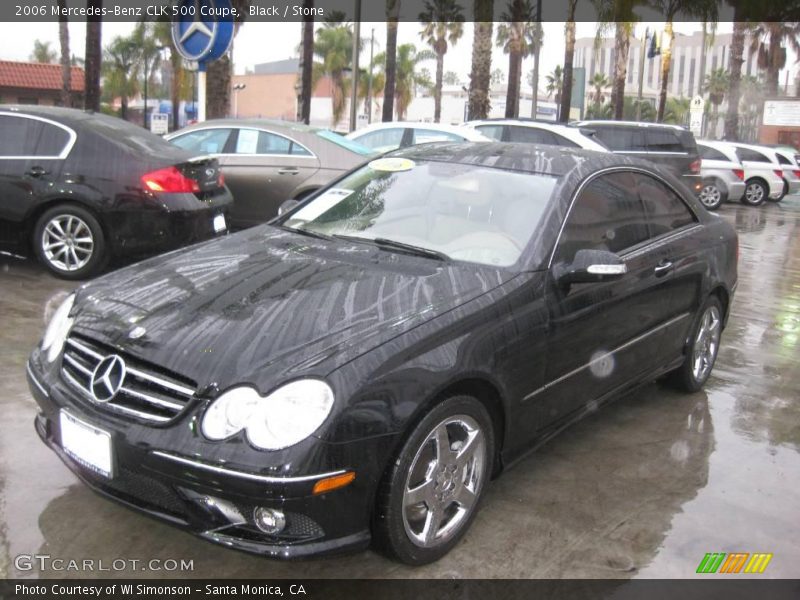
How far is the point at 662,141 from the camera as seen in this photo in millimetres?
15742

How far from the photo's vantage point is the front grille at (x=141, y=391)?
2.75 m

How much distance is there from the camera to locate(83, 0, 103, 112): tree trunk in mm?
19344

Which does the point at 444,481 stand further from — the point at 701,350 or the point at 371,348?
the point at 701,350

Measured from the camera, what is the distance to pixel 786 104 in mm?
37500

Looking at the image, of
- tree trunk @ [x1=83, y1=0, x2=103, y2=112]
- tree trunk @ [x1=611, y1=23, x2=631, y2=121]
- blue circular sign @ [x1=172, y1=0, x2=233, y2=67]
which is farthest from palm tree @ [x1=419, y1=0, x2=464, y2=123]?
blue circular sign @ [x1=172, y1=0, x2=233, y2=67]

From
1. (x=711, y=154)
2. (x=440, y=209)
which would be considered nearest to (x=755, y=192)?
(x=711, y=154)

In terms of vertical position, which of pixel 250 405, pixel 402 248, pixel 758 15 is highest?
pixel 758 15

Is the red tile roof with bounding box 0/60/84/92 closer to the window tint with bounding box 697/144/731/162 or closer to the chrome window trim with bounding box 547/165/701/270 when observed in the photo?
the window tint with bounding box 697/144/731/162

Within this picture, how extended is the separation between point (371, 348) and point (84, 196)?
488cm

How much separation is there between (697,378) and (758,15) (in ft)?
142

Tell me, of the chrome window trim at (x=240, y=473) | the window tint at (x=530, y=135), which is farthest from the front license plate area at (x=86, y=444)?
the window tint at (x=530, y=135)

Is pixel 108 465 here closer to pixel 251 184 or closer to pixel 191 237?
pixel 191 237

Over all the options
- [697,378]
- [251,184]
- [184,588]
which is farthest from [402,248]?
[251,184]

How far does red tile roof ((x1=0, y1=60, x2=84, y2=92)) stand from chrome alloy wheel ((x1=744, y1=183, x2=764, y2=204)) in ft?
117
